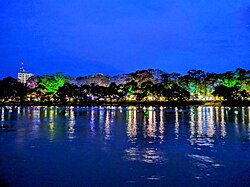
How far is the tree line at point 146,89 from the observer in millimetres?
96312

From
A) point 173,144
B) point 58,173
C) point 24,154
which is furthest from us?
point 173,144

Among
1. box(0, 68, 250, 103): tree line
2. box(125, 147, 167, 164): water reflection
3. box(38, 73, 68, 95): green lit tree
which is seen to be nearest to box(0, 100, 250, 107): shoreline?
box(0, 68, 250, 103): tree line

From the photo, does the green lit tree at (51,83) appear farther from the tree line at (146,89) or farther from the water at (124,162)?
the water at (124,162)

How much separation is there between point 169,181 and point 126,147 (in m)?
6.31

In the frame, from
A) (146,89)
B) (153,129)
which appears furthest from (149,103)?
(153,129)

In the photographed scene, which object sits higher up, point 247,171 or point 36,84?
point 36,84

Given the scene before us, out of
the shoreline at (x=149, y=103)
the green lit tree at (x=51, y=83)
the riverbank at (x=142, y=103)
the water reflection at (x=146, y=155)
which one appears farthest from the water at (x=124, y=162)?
the green lit tree at (x=51, y=83)

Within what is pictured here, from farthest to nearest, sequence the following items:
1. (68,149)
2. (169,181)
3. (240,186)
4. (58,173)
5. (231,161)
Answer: (68,149) → (231,161) → (58,173) → (169,181) → (240,186)

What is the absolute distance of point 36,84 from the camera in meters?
121

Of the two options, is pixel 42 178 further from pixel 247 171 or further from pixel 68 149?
pixel 247 171

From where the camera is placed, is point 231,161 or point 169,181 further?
point 231,161

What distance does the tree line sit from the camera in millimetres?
96312

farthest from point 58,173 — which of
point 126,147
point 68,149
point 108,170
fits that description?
point 126,147

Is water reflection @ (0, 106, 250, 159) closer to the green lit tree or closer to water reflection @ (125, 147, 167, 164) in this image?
water reflection @ (125, 147, 167, 164)
